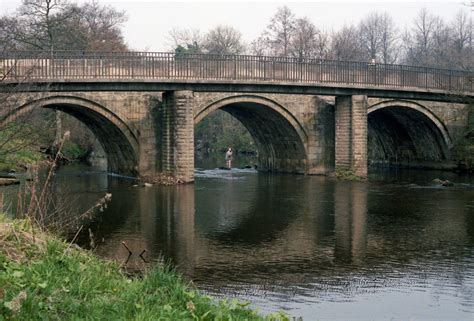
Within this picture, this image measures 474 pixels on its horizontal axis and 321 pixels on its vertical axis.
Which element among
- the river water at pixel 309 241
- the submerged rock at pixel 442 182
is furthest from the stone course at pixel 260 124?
the submerged rock at pixel 442 182

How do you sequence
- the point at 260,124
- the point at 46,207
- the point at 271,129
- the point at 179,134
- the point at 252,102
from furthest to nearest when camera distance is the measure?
the point at 260,124 < the point at 271,129 < the point at 252,102 < the point at 179,134 < the point at 46,207

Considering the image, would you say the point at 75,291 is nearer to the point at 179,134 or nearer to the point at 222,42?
the point at 179,134

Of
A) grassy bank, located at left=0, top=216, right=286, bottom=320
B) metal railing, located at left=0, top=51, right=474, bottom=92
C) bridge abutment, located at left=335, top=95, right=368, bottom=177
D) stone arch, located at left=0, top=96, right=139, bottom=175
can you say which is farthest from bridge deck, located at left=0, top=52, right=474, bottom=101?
grassy bank, located at left=0, top=216, right=286, bottom=320

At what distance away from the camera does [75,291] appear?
23.9 feet

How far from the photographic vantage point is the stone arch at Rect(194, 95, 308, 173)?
1200 inches

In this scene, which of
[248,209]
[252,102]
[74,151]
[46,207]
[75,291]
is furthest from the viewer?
[74,151]

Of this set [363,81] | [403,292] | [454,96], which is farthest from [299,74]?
[403,292]

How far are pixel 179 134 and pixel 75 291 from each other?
20.7m

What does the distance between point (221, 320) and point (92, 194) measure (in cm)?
1838

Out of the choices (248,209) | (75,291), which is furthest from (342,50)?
(75,291)

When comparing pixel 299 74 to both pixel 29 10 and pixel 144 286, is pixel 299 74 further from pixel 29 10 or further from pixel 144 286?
pixel 144 286

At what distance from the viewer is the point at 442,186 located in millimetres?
28328

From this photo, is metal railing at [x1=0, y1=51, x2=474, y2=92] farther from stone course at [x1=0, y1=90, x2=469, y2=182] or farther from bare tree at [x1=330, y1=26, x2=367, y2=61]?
bare tree at [x1=330, y1=26, x2=367, y2=61]

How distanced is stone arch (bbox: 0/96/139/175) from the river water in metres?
2.13
